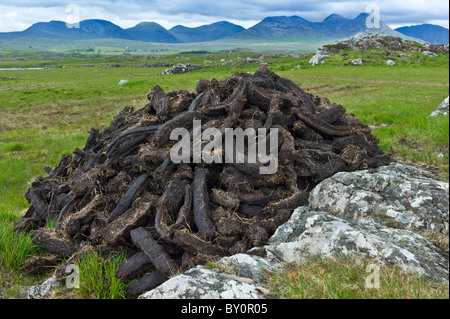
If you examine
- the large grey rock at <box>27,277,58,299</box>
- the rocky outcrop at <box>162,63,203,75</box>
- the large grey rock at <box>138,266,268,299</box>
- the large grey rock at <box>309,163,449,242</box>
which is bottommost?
the large grey rock at <box>27,277,58,299</box>

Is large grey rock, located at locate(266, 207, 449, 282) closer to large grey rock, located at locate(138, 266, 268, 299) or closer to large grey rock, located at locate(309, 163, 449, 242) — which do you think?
large grey rock, located at locate(309, 163, 449, 242)

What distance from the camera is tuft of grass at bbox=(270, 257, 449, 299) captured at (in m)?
3.36

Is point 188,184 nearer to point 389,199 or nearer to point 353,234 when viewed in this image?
point 353,234

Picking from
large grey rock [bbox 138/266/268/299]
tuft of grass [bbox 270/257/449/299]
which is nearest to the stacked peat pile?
large grey rock [bbox 138/266/268/299]

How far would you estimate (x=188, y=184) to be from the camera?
5551 millimetres

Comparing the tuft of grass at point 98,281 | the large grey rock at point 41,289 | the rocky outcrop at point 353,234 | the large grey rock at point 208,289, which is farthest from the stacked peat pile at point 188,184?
the large grey rock at point 208,289

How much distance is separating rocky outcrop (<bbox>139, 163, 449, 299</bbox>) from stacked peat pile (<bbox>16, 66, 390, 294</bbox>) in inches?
14.6

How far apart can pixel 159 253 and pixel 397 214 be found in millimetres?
3540

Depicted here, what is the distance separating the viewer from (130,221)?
17.0 ft

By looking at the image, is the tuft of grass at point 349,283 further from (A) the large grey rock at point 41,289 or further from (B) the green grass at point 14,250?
(B) the green grass at point 14,250

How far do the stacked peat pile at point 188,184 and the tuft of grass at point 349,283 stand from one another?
101cm

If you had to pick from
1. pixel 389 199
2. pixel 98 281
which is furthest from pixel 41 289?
pixel 389 199

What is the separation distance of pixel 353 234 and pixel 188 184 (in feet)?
8.71
